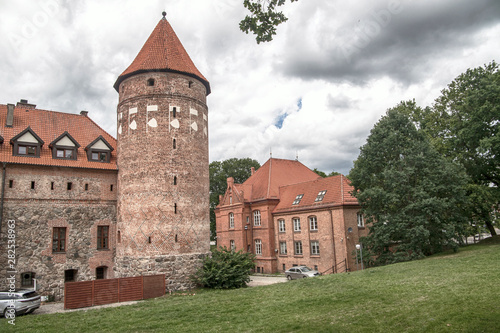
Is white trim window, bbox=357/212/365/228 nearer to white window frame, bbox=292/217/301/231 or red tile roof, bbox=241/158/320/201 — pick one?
white window frame, bbox=292/217/301/231

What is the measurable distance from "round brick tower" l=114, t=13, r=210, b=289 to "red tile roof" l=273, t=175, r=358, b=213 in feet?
39.0

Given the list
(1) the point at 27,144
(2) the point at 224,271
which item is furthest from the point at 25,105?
(2) the point at 224,271

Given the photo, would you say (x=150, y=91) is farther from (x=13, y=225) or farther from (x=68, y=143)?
(x=13, y=225)

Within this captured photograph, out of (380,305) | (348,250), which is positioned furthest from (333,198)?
(380,305)

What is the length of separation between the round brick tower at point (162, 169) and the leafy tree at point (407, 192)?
11.2 meters

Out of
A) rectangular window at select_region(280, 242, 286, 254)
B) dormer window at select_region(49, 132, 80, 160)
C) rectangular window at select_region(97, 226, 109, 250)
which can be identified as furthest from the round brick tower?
rectangular window at select_region(280, 242, 286, 254)

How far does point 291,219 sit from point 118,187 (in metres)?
16.8

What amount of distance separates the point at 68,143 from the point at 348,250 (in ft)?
72.5

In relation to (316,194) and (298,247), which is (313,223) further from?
(298,247)

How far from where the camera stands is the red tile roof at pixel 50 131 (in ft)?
71.1

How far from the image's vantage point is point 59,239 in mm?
21594

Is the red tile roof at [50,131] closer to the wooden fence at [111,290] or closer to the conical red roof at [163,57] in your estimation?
the conical red roof at [163,57]

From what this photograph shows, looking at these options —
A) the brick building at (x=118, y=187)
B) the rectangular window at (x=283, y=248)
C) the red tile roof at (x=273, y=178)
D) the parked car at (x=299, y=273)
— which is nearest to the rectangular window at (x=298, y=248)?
the rectangular window at (x=283, y=248)

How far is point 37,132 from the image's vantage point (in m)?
23.1
